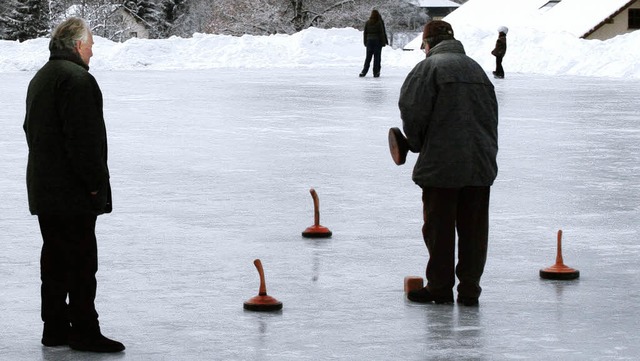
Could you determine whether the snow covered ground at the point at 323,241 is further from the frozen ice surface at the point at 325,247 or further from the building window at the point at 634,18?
the building window at the point at 634,18

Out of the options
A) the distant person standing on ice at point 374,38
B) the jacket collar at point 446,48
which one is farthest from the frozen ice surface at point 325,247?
the distant person standing on ice at point 374,38

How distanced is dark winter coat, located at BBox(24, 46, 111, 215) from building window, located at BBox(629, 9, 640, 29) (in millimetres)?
65069

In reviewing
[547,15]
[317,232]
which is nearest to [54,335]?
[317,232]

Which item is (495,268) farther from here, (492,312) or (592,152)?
(592,152)

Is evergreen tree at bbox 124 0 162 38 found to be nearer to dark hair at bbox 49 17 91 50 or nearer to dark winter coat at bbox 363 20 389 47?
dark winter coat at bbox 363 20 389 47

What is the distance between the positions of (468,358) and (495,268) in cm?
264

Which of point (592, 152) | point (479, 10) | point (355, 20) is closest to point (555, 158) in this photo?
point (592, 152)

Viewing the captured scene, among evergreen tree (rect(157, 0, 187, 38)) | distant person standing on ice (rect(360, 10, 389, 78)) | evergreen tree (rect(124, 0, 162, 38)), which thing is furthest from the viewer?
evergreen tree (rect(157, 0, 187, 38))

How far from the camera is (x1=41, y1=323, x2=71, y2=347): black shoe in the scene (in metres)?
6.61

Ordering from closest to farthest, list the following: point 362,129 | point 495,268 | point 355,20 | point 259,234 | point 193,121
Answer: point 495,268 < point 259,234 < point 362,129 < point 193,121 < point 355,20

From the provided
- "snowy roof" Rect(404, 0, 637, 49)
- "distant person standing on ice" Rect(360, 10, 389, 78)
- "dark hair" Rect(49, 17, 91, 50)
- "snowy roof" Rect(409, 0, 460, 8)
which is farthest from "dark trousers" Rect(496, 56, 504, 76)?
"snowy roof" Rect(409, 0, 460, 8)

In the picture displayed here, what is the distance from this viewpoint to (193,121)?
21.4 m

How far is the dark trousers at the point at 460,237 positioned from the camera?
25.2 ft

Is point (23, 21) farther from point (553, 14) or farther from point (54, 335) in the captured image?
point (54, 335)
